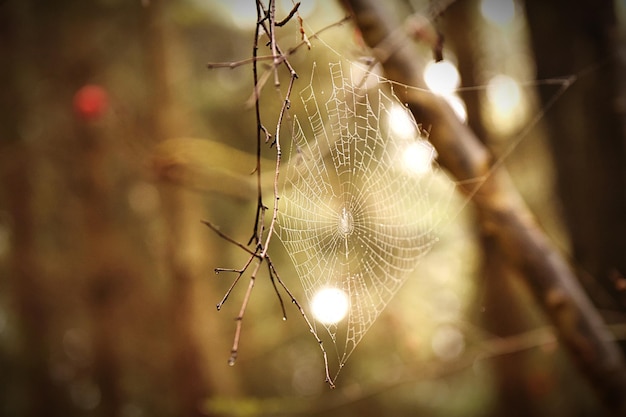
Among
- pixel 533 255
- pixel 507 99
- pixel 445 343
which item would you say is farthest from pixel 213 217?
pixel 533 255

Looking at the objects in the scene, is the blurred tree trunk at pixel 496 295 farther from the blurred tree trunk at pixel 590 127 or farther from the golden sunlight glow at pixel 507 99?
the golden sunlight glow at pixel 507 99

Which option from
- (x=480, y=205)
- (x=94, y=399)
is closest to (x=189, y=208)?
(x=480, y=205)

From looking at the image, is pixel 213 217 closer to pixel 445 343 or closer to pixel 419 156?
pixel 445 343

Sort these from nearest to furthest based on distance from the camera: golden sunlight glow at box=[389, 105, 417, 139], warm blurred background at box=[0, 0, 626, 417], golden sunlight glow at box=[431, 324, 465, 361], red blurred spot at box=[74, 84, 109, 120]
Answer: golden sunlight glow at box=[389, 105, 417, 139], warm blurred background at box=[0, 0, 626, 417], red blurred spot at box=[74, 84, 109, 120], golden sunlight glow at box=[431, 324, 465, 361]

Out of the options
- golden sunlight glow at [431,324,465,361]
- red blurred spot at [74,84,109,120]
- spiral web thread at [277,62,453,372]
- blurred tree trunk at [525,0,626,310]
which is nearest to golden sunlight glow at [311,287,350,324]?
spiral web thread at [277,62,453,372]

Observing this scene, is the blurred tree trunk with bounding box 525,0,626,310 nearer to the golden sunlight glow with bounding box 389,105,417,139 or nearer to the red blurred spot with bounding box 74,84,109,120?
the golden sunlight glow with bounding box 389,105,417,139
